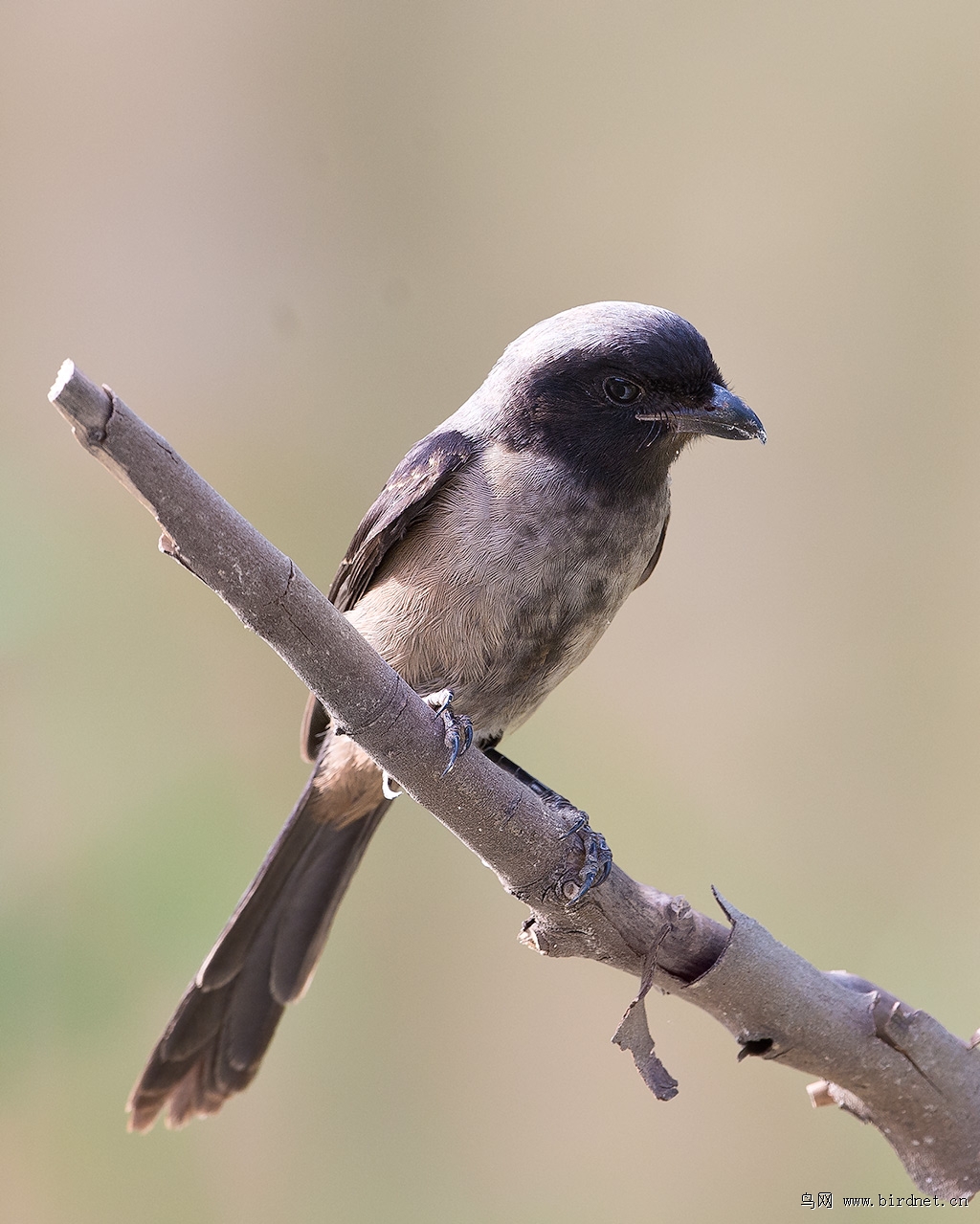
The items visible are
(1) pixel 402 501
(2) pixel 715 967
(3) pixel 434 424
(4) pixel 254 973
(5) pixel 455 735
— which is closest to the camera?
(5) pixel 455 735

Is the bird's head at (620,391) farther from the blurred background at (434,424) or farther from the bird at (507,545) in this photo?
the blurred background at (434,424)

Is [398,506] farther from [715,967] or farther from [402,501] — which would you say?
[715,967]

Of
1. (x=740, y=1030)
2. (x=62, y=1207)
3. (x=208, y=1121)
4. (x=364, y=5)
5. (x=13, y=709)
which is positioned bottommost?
(x=62, y=1207)

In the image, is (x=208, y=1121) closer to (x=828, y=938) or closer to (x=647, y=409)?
(x=828, y=938)

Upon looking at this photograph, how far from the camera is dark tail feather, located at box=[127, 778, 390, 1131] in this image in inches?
96.7

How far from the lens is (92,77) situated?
3555mm

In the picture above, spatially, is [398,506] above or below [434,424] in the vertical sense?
below

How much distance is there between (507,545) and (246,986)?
3.65ft

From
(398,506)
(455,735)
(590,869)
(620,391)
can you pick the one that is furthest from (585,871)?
(620,391)

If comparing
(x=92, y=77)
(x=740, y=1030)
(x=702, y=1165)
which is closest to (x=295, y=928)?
(x=740, y=1030)

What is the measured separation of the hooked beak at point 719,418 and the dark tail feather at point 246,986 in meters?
1.04

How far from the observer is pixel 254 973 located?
8.14 ft

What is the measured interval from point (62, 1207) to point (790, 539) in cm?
285

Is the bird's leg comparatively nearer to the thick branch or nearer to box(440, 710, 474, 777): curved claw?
the thick branch
